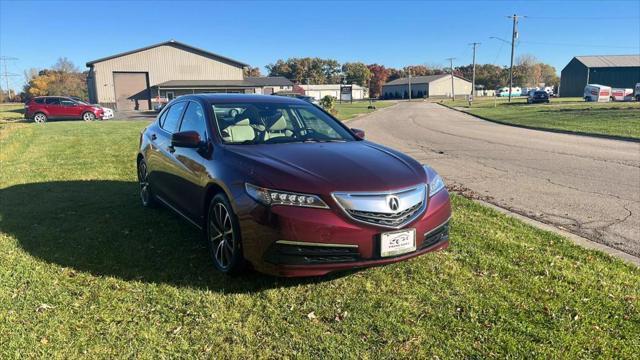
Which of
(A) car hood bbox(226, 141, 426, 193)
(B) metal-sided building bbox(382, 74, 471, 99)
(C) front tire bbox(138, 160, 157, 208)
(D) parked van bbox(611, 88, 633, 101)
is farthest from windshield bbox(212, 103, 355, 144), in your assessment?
(B) metal-sided building bbox(382, 74, 471, 99)

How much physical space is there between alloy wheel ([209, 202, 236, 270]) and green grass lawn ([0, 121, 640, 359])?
0.53 feet

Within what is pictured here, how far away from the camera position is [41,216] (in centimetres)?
595

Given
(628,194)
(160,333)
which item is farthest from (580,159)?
(160,333)

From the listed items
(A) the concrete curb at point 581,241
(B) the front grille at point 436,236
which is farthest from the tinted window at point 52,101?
(B) the front grille at point 436,236

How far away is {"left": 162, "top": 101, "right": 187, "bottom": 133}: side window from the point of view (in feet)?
18.4

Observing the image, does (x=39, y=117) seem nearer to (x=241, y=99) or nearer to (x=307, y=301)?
(x=241, y=99)

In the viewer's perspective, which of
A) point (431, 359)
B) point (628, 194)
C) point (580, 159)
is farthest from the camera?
point (580, 159)

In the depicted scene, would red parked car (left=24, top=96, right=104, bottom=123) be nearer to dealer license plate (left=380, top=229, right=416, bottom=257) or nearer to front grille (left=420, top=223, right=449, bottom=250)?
front grille (left=420, top=223, right=449, bottom=250)

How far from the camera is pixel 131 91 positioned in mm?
57938

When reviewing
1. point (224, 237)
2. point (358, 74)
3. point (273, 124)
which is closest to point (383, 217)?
point (224, 237)

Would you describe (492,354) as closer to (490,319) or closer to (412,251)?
(490,319)

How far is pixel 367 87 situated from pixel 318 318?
145 meters

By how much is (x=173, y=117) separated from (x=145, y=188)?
4.08 feet

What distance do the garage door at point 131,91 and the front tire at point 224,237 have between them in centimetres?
5768
